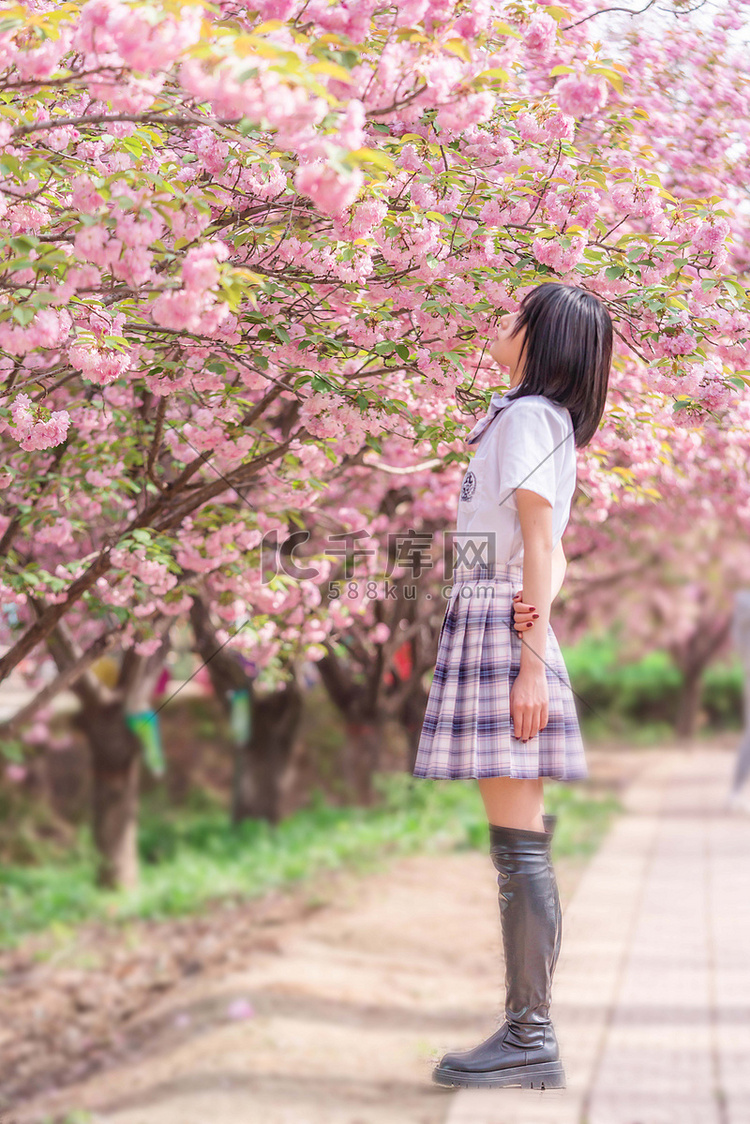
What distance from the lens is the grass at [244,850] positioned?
349 inches

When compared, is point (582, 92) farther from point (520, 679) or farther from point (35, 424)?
point (35, 424)

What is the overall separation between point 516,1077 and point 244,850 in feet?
26.7

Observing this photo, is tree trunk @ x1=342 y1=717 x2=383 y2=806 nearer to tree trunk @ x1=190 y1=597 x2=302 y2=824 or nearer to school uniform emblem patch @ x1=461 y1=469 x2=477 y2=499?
tree trunk @ x1=190 y1=597 x2=302 y2=824

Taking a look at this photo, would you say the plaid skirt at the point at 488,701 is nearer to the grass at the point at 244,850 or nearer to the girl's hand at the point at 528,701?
the girl's hand at the point at 528,701

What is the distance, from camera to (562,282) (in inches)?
100

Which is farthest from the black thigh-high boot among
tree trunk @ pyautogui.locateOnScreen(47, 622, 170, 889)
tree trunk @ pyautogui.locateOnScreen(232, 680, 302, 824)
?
tree trunk @ pyautogui.locateOnScreen(232, 680, 302, 824)

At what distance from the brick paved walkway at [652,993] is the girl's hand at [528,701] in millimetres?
906

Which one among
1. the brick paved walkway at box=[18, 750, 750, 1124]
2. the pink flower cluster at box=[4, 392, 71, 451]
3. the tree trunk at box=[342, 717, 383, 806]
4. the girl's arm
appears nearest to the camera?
the girl's arm

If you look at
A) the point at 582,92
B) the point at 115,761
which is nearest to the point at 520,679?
the point at 582,92

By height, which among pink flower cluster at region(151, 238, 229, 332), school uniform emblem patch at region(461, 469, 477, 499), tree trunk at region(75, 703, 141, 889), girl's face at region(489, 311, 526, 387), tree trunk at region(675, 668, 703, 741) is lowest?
tree trunk at region(75, 703, 141, 889)

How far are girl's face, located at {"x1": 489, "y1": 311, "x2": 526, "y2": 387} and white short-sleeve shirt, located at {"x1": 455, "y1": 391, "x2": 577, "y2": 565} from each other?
77 mm

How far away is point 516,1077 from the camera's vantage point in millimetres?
2377

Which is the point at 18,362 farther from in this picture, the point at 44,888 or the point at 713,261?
the point at 44,888

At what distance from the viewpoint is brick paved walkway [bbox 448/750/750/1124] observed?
15.8ft
